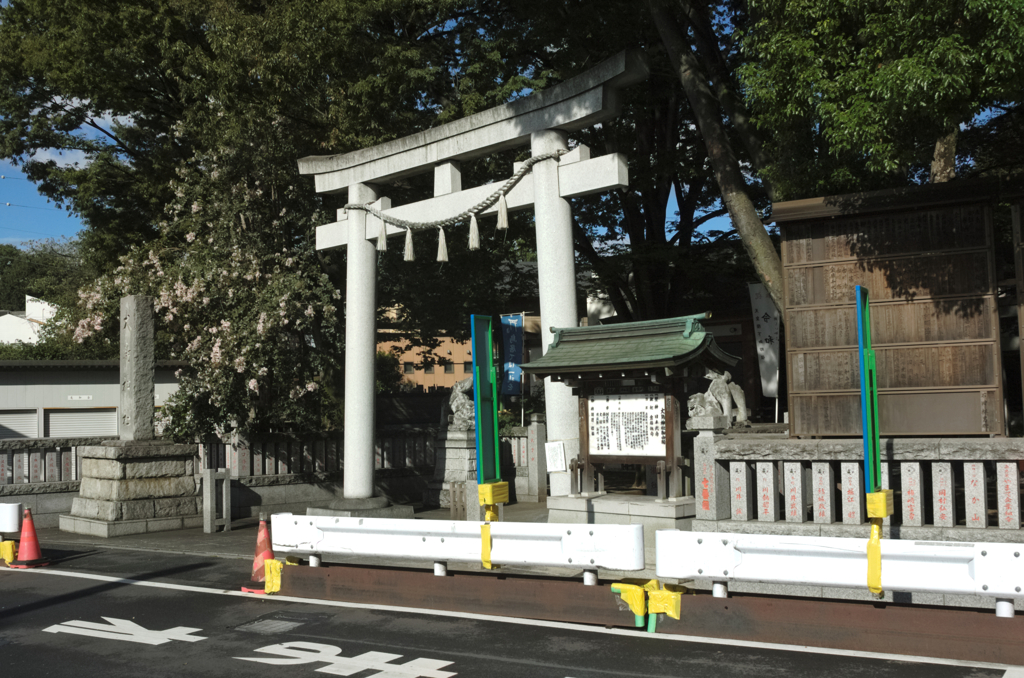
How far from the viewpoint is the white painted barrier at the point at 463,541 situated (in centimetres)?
780

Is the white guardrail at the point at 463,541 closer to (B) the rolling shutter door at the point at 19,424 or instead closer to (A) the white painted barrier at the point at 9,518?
(A) the white painted barrier at the point at 9,518

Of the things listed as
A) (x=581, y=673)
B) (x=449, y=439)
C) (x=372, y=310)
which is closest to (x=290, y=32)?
(x=372, y=310)

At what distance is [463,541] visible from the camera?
859 centimetres

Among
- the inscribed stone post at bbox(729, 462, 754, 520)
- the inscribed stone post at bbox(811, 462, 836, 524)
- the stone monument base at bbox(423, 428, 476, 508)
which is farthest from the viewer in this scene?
the stone monument base at bbox(423, 428, 476, 508)

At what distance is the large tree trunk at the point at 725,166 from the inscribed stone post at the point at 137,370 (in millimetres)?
10253

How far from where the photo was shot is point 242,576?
1095 cm

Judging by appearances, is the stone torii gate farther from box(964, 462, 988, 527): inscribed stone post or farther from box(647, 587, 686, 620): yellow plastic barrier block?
box(964, 462, 988, 527): inscribed stone post

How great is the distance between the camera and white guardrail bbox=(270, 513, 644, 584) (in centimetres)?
780

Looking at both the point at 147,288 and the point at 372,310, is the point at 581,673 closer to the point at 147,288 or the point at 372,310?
the point at 372,310

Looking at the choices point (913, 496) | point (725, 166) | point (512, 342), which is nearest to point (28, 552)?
point (512, 342)

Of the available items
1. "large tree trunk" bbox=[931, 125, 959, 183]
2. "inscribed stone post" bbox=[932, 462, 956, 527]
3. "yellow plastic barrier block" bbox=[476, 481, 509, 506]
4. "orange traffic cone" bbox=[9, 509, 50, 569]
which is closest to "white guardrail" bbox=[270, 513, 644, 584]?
"yellow plastic barrier block" bbox=[476, 481, 509, 506]

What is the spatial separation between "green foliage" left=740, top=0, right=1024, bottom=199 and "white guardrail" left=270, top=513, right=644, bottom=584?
5.21 metres

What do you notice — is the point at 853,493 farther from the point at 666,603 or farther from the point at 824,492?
the point at 666,603

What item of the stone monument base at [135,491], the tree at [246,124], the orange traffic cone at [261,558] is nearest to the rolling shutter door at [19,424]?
the tree at [246,124]
